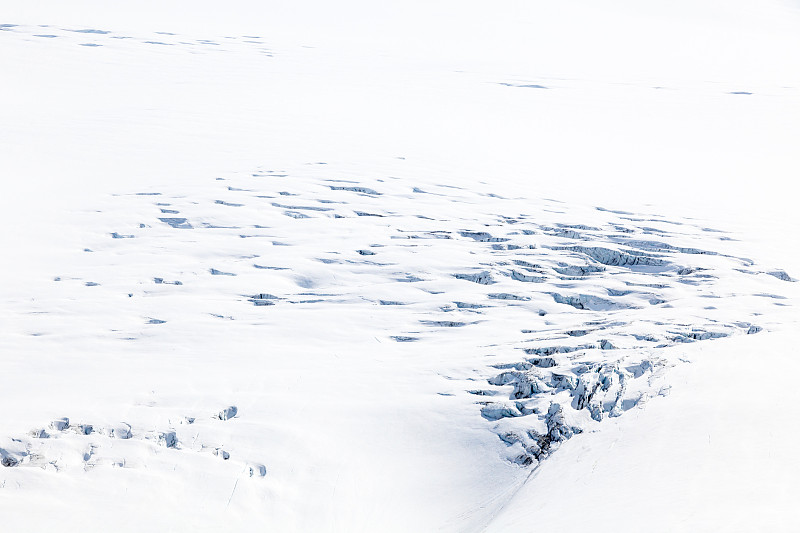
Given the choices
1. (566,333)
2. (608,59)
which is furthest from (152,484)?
(608,59)

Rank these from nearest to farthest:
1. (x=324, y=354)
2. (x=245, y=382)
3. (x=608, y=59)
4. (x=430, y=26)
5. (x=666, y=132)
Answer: (x=245, y=382) < (x=324, y=354) < (x=666, y=132) < (x=608, y=59) < (x=430, y=26)

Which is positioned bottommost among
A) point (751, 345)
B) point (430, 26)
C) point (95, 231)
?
point (95, 231)

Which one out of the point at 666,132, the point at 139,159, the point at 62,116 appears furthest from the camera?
the point at 666,132

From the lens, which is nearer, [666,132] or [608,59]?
[666,132]

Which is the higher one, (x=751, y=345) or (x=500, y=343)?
(x=751, y=345)

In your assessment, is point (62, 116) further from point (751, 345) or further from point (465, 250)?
point (751, 345)

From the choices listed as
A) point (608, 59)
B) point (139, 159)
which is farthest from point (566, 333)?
point (608, 59)
